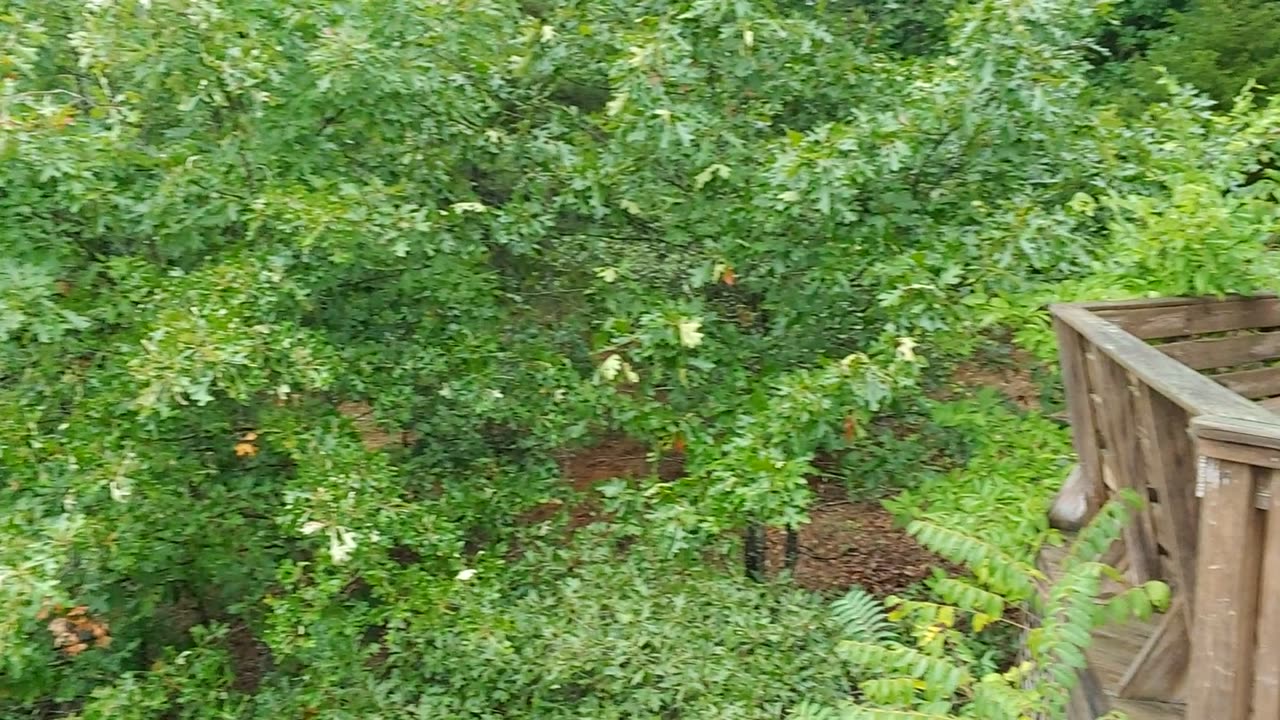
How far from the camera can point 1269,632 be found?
6.05 feet

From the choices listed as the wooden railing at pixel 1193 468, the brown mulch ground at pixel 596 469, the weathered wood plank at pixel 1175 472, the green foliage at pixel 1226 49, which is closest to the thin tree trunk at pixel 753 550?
the brown mulch ground at pixel 596 469

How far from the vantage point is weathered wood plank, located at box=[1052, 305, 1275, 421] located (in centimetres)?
190

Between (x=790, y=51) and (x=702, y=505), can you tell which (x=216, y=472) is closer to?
(x=702, y=505)

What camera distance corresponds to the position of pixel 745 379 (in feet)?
14.0

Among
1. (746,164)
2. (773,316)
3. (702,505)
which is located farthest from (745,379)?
(746,164)

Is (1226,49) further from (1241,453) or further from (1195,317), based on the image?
(1241,453)

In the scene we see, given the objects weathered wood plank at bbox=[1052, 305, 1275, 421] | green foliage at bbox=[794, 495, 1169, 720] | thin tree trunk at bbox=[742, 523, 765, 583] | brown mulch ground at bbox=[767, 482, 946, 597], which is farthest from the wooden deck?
brown mulch ground at bbox=[767, 482, 946, 597]

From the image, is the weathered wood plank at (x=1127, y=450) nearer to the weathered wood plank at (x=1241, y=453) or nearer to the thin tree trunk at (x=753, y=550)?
the weathered wood plank at (x=1241, y=453)

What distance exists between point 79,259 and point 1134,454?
12.8ft

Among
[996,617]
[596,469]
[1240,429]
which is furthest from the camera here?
[596,469]

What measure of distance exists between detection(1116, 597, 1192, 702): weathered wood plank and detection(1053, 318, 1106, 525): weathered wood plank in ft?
2.06

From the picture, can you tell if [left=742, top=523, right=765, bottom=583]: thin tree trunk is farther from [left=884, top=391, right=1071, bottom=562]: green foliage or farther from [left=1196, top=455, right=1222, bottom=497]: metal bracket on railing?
[left=1196, top=455, right=1222, bottom=497]: metal bracket on railing

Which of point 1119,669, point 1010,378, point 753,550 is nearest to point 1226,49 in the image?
point 1010,378

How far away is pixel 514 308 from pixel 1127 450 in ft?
9.40
